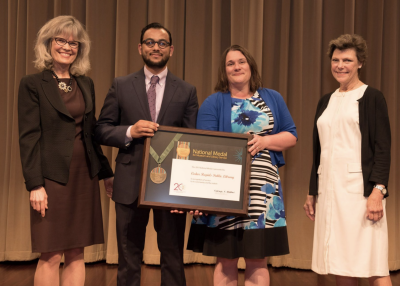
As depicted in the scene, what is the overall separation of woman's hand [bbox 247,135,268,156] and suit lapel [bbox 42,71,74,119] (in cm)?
97

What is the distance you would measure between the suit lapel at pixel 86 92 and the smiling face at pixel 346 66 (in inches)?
56.2

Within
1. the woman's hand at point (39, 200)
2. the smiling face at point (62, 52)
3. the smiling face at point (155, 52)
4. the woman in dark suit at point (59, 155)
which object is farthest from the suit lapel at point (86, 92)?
the woman's hand at point (39, 200)

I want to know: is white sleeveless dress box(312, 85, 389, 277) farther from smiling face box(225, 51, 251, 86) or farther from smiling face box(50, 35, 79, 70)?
smiling face box(50, 35, 79, 70)

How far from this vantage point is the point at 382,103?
220 cm

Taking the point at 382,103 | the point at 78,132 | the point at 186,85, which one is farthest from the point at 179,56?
the point at 382,103

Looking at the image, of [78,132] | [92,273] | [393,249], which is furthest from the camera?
[393,249]

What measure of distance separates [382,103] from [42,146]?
1.85 metres

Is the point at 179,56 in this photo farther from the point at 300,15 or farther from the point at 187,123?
the point at 187,123

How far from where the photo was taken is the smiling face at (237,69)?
7.45 feet

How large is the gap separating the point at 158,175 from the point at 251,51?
2207 millimetres

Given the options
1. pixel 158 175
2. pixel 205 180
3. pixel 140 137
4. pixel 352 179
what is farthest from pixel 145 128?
pixel 352 179

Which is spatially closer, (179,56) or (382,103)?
(382,103)

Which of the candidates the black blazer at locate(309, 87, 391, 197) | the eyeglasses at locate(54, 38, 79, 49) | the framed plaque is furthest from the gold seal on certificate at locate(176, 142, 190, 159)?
the black blazer at locate(309, 87, 391, 197)

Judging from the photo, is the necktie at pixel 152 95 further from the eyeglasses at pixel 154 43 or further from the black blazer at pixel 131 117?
the eyeglasses at pixel 154 43
